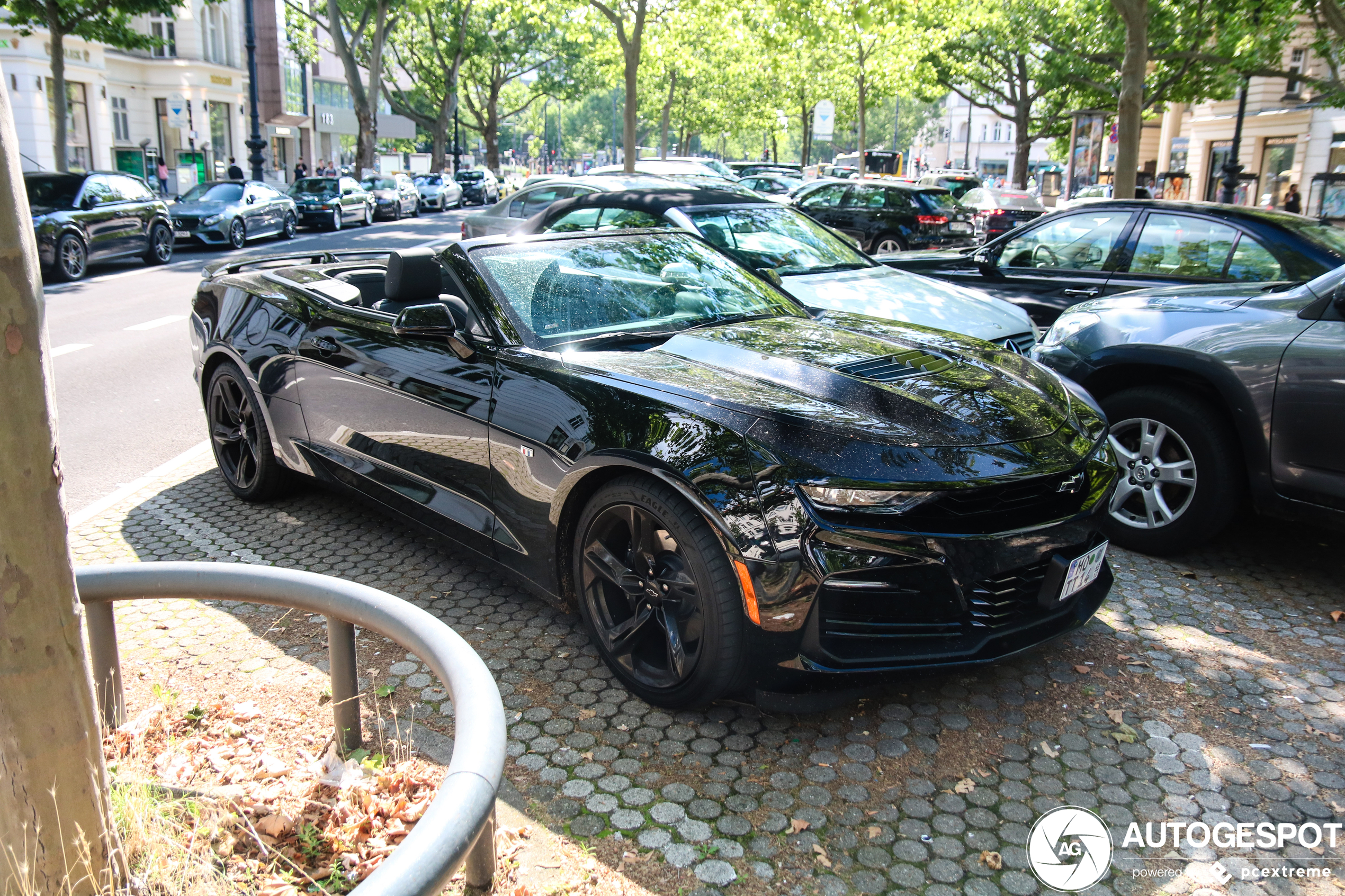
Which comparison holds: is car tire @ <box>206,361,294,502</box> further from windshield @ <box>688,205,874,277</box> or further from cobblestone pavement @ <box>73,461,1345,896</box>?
windshield @ <box>688,205,874,277</box>

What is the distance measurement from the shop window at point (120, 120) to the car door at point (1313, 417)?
1729 inches

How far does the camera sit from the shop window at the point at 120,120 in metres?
40.2

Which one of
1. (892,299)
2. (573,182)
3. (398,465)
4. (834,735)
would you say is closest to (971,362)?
(834,735)

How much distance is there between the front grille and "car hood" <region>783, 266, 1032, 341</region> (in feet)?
11.0

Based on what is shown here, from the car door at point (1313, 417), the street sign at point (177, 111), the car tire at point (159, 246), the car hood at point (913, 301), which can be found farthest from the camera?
the street sign at point (177, 111)

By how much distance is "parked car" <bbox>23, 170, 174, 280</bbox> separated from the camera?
16.3 m

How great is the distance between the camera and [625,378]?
144 inches

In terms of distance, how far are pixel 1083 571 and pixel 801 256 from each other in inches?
187

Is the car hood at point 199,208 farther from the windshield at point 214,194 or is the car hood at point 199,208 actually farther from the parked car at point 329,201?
the parked car at point 329,201

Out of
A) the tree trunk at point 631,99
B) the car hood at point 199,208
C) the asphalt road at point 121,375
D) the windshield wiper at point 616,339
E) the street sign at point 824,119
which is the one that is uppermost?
the street sign at point 824,119

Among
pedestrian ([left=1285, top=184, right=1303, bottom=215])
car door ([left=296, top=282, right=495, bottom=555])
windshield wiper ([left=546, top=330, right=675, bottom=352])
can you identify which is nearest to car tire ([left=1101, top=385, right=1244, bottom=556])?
windshield wiper ([left=546, top=330, right=675, bottom=352])

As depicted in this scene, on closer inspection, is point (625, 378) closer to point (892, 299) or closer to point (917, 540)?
point (917, 540)

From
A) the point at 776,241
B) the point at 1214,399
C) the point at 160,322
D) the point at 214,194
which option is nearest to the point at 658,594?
the point at 1214,399

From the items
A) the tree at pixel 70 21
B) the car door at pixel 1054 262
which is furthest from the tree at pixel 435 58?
the car door at pixel 1054 262
